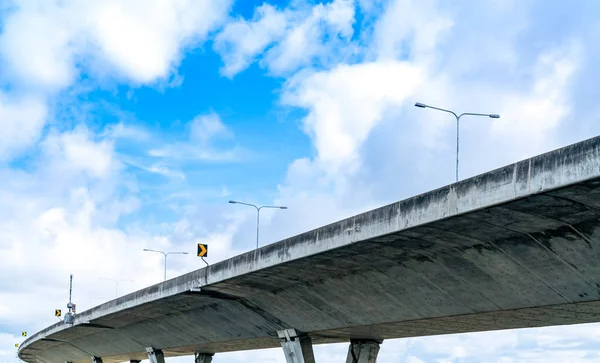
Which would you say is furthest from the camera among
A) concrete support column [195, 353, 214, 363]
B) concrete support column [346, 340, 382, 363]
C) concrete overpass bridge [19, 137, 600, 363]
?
concrete support column [195, 353, 214, 363]

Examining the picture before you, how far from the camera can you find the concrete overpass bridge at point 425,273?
66.6ft

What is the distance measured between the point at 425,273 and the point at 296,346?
15218mm

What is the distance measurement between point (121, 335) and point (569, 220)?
4602cm

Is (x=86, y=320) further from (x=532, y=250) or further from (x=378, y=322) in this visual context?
(x=532, y=250)

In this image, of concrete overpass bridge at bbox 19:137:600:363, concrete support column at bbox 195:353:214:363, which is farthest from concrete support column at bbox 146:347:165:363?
concrete overpass bridge at bbox 19:137:600:363

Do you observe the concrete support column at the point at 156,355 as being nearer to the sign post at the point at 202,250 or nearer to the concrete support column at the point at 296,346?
the concrete support column at the point at 296,346

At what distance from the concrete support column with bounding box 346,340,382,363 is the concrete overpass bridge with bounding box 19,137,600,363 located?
7 centimetres

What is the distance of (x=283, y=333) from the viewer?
1614 inches

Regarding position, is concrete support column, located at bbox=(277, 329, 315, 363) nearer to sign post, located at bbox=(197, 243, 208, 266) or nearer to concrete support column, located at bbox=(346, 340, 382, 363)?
concrete support column, located at bbox=(346, 340, 382, 363)

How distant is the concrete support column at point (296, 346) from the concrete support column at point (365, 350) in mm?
2823

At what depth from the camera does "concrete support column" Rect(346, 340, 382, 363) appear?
42844mm

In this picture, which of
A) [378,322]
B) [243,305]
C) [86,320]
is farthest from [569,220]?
[86,320]

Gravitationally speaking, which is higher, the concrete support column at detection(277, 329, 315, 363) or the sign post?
the sign post

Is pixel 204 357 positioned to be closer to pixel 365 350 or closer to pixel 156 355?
pixel 156 355
